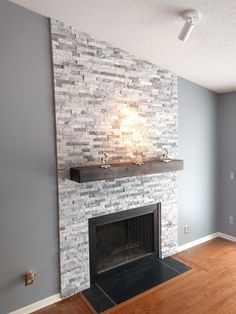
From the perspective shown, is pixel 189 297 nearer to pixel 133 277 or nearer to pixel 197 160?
pixel 133 277

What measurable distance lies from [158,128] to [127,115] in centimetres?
52

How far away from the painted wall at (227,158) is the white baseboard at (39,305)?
282 cm

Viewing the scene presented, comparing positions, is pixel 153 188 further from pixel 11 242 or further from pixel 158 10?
pixel 158 10

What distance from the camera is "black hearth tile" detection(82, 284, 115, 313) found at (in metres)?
2.32

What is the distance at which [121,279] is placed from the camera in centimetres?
276

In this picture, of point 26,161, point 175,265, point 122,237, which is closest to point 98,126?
point 26,161

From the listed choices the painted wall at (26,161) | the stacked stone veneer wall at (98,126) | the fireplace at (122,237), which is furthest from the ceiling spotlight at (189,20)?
the fireplace at (122,237)

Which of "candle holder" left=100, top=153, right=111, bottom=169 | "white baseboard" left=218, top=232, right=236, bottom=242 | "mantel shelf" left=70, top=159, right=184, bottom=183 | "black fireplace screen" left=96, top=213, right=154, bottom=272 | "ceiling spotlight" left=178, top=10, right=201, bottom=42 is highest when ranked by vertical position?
"ceiling spotlight" left=178, top=10, right=201, bottom=42

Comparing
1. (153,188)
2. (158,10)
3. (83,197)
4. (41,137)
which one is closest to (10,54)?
(41,137)

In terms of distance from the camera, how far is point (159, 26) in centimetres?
217

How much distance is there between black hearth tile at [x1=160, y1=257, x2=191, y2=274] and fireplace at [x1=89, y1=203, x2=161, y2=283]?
0.16 m

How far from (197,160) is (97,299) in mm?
2339

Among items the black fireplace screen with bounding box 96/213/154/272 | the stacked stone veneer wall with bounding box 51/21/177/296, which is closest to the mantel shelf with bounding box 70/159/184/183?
the stacked stone veneer wall with bounding box 51/21/177/296

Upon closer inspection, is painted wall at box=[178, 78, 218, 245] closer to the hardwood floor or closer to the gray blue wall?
the hardwood floor
